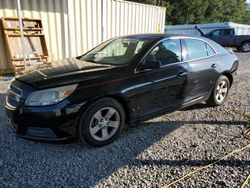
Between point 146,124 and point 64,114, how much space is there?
164 cm

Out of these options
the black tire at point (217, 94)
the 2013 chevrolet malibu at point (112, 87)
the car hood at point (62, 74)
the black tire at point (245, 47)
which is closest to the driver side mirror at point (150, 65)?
the 2013 chevrolet malibu at point (112, 87)

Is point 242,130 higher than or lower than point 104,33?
lower

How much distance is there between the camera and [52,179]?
9.12ft

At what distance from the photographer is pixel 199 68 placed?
457 cm

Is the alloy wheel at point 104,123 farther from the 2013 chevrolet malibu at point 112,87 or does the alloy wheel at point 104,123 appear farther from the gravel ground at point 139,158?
the gravel ground at point 139,158

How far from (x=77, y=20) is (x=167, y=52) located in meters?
5.51

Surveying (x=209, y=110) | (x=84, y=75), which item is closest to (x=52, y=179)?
(x=84, y=75)

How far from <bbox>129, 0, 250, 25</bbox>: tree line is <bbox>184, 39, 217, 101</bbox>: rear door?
31651mm

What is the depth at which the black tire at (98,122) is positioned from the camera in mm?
3258

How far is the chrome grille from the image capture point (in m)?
3.29

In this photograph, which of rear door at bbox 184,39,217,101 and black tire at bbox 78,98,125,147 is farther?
rear door at bbox 184,39,217,101

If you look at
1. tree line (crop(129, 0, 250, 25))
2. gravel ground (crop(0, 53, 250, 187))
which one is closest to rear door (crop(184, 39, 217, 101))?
gravel ground (crop(0, 53, 250, 187))

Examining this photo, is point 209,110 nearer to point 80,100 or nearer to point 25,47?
point 80,100

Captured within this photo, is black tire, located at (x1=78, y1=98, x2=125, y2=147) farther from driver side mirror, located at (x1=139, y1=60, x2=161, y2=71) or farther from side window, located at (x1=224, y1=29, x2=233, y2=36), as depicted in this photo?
side window, located at (x1=224, y1=29, x2=233, y2=36)
